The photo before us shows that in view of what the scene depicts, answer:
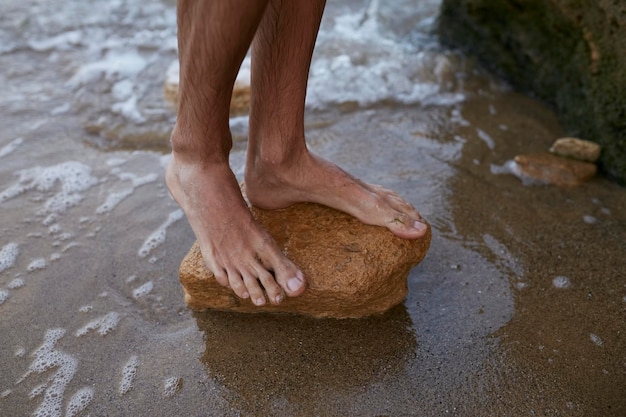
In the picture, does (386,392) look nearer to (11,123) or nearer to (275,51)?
(275,51)

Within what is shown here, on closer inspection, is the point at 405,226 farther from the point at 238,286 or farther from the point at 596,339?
the point at 596,339

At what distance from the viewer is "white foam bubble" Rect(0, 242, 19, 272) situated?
6.88 feet

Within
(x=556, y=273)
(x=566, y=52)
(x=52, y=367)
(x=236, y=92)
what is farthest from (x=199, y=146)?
(x=566, y=52)

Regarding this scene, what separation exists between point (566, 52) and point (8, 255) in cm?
279

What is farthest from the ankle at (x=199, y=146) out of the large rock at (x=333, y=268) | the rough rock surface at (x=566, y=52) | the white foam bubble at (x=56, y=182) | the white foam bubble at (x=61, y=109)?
the rough rock surface at (x=566, y=52)

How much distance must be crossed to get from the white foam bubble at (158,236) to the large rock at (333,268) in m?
0.34

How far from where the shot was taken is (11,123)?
298cm

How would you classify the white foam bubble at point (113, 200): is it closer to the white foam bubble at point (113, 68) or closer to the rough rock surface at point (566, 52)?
the white foam bubble at point (113, 68)

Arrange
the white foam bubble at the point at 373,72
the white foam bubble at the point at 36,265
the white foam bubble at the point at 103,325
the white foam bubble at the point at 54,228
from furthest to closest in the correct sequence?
1. the white foam bubble at the point at 373,72
2. the white foam bubble at the point at 54,228
3. the white foam bubble at the point at 36,265
4. the white foam bubble at the point at 103,325

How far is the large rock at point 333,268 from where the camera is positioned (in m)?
1.79

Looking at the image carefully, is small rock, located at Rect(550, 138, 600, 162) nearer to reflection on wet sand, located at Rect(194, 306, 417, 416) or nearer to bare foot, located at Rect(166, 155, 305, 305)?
reflection on wet sand, located at Rect(194, 306, 417, 416)

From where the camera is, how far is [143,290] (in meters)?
2.00

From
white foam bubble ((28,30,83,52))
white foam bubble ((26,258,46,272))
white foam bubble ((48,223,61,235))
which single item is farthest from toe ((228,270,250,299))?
white foam bubble ((28,30,83,52))

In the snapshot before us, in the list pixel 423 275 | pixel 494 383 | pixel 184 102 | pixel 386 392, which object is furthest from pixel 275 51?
pixel 494 383
